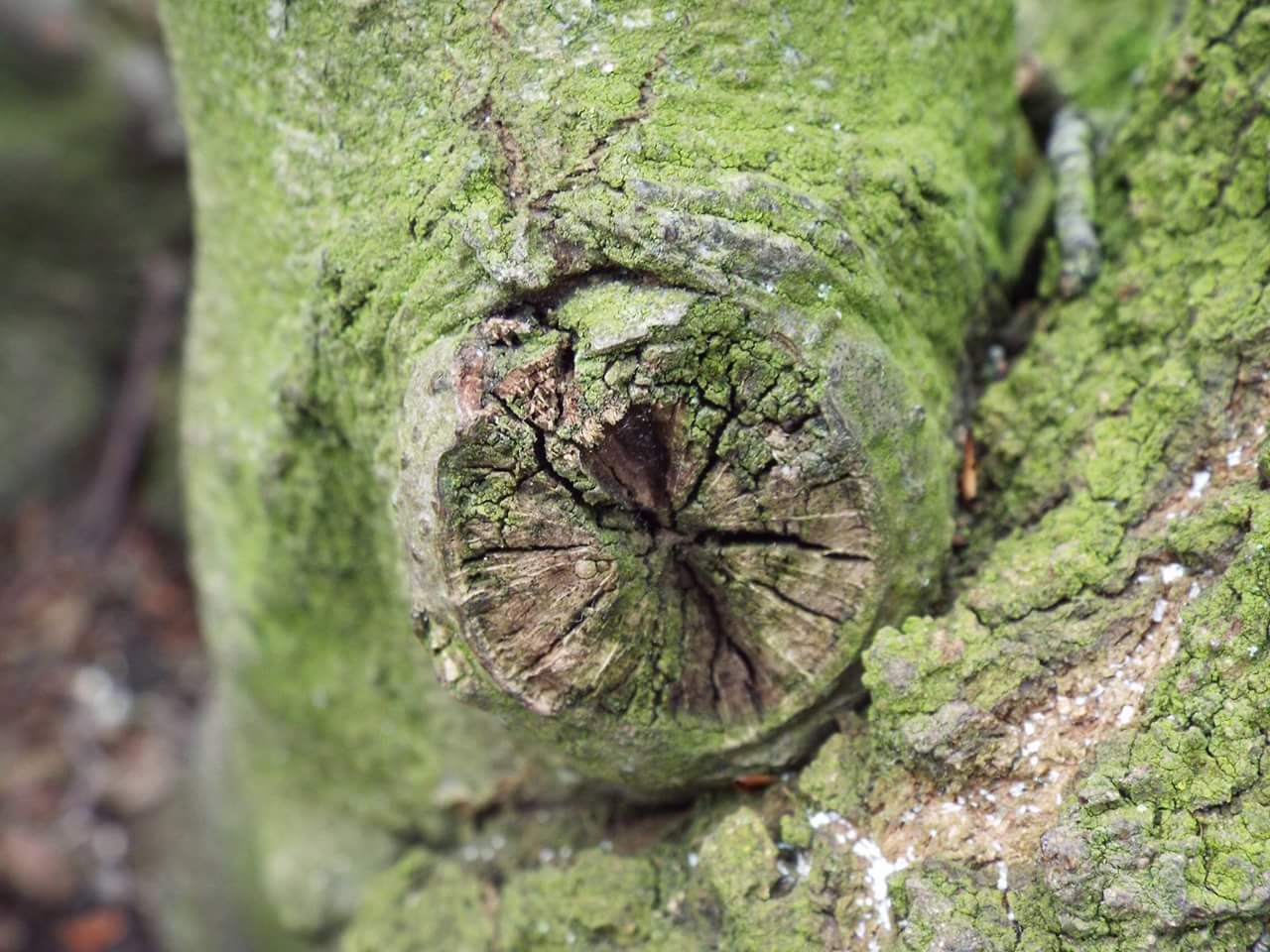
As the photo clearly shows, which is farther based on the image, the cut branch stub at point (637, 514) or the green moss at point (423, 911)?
the green moss at point (423, 911)

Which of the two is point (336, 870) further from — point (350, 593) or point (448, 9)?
point (448, 9)

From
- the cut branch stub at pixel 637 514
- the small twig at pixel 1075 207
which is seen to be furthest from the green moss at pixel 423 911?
the small twig at pixel 1075 207

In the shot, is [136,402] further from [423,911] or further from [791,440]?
[791,440]

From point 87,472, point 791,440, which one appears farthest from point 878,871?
point 87,472

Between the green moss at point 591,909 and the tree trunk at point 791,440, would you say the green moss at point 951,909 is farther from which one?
the green moss at point 591,909

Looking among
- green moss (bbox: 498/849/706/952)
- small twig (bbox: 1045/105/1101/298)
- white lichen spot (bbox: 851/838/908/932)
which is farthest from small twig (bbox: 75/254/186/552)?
white lichen spot (bbox: 851/838/908/932)

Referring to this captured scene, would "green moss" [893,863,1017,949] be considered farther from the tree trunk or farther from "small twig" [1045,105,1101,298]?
"small twig" [1045,105,1101,298]

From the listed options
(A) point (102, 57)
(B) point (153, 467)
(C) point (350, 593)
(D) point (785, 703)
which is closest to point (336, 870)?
(C) point (350, 593)

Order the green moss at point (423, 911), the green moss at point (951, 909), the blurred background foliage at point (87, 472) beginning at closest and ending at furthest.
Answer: the green moss at point (951, 909)
the green moss at point (423, 911)
the blurred background foliage at point (87, 472)
